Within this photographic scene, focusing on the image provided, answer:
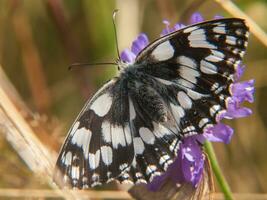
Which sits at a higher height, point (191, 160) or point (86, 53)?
point (86, 53)

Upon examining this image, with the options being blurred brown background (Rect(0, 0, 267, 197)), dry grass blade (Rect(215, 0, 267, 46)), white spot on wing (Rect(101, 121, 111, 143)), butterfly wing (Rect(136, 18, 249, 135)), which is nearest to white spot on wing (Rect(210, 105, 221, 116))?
butterfly wing (Rect(136, 18, 249, 135))

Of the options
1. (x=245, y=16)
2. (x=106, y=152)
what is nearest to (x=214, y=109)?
(x=106, y=152)

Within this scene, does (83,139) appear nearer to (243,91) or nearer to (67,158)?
(67,158)

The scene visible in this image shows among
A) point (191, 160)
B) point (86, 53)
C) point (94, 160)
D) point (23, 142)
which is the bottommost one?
point (191, 160)

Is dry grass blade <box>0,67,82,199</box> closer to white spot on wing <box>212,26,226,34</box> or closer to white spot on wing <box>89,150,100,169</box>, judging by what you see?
white spot on wing <box>89,150,100,169</box>

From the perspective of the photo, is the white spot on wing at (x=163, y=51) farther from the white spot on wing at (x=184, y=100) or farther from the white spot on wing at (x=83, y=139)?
the white spot on wing at (x=83, y=139)

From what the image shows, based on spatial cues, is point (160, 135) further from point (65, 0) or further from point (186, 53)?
point (65, 0)

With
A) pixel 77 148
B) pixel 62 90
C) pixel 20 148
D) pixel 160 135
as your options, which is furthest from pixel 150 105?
pixel 62 90
